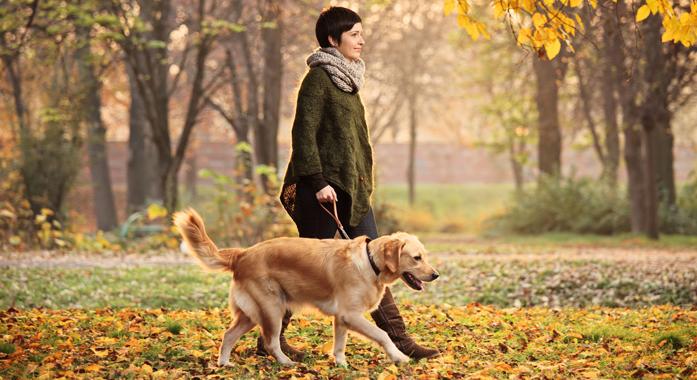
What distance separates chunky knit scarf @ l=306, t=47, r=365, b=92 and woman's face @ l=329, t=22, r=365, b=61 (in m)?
0.04

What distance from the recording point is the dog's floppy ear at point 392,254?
5.74 meters

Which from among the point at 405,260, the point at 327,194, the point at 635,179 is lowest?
the point at 405,260

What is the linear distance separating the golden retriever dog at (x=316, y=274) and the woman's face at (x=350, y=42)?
130 centimetres

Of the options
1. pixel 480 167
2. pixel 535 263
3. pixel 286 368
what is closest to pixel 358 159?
pixel 286 368

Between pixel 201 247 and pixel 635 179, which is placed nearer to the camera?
pixel 201 247

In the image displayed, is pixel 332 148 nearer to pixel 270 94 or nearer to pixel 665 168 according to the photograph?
pixel 270 94

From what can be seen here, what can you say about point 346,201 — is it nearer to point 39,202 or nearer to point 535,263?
point 535,263

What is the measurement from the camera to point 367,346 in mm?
7172

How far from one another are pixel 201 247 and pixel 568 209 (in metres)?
19.1

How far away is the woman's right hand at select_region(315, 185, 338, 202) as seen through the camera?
616 centimetres

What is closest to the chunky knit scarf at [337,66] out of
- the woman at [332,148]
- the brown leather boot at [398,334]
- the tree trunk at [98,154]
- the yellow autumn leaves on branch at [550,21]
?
the woman at [332,148]

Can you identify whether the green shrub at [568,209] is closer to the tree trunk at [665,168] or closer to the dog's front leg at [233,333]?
the tree trunk at [665,168]

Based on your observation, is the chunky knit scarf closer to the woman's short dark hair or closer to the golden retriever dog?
the woman's short dark hair

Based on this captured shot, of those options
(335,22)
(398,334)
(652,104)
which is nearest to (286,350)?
(398,334)
